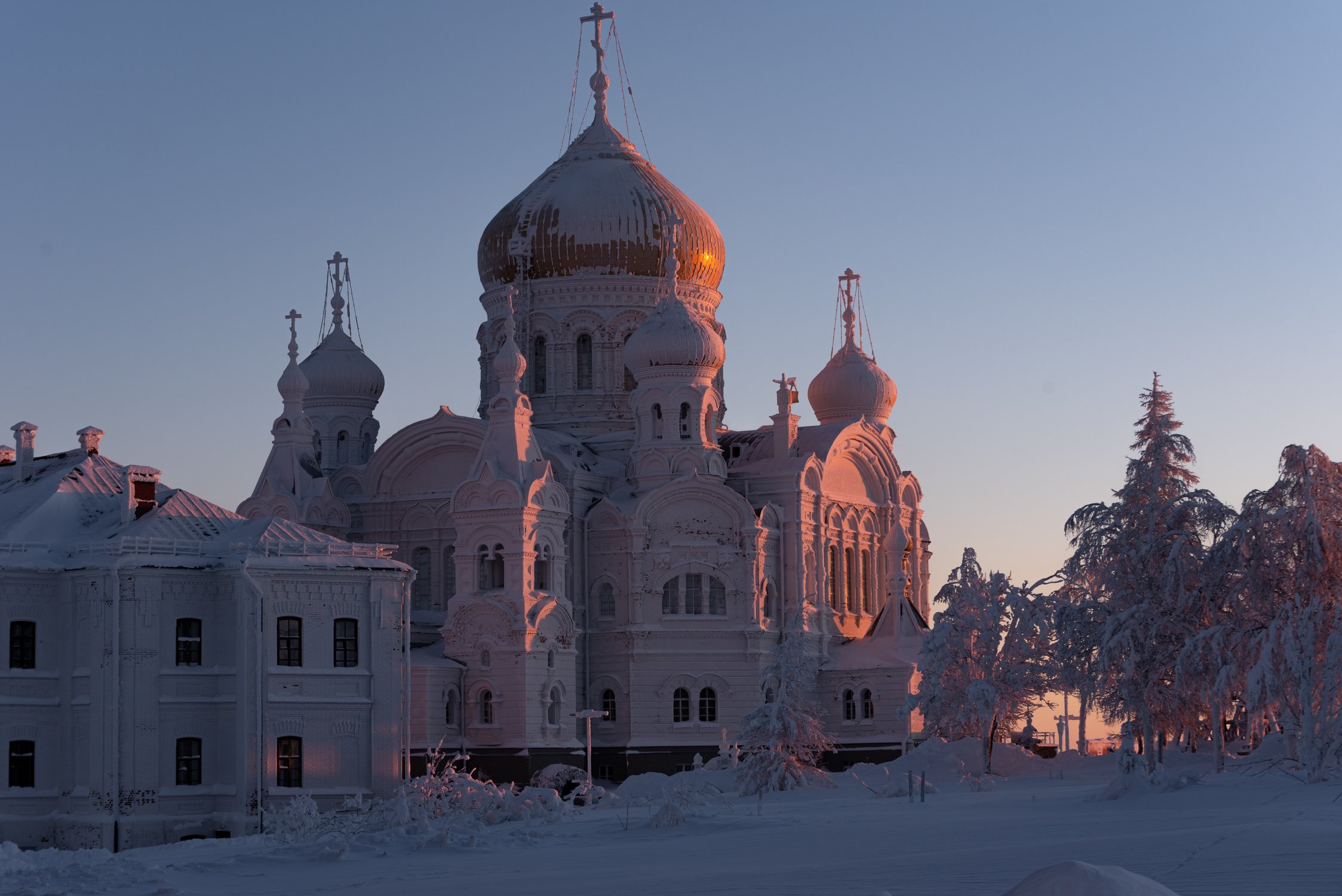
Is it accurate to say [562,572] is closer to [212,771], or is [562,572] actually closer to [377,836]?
[212,771]

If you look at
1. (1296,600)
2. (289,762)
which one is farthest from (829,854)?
(289,762)

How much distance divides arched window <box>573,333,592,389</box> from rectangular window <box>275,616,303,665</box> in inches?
800

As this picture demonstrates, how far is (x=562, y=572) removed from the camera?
164 feet

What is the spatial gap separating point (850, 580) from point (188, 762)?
25191mm

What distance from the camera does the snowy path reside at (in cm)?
1877

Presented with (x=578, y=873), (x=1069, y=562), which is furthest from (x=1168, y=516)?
(x=578, y=873)

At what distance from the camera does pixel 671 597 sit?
2037 inches

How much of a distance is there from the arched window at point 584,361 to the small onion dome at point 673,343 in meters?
4.16

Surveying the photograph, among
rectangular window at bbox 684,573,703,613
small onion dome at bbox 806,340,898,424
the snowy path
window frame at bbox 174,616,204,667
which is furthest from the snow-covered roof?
small onion dome at bbox 806,340,898,424

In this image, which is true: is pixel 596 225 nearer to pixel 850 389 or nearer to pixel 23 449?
pixel 850 389

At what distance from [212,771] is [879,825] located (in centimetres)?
1605

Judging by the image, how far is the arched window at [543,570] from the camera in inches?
1940

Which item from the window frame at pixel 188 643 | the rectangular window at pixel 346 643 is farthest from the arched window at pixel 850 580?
the window frame at pixel 188 643

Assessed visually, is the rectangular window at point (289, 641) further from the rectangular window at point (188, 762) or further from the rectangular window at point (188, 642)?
the rectangular window at point (188, 762)
